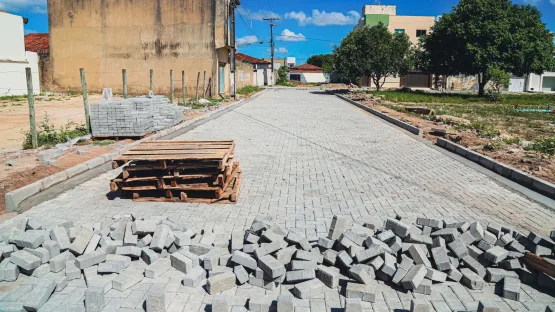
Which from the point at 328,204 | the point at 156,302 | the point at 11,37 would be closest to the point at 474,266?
the point at 328,204

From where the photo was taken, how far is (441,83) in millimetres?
55562

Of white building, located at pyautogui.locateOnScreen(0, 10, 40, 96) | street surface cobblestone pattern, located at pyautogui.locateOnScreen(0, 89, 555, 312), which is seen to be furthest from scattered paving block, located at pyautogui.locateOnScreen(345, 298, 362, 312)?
white building, located at pyautogui.locateOnScreen(0, 10, 40, 96)

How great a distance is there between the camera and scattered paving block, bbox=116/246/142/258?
4.31 metres

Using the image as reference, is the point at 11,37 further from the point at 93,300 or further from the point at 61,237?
the point at 93,300

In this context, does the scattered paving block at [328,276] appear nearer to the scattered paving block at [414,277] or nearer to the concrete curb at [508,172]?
the scattered paving block at [414,277]

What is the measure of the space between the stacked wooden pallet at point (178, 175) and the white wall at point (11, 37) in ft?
85.1

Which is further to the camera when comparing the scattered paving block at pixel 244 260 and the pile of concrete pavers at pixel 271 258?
the scattered paving block at pixel 244 260

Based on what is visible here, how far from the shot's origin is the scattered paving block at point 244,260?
13.2 feet

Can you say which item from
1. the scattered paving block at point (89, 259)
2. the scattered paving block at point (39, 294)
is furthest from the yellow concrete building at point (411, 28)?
the scattered paving block at point (39, 294)

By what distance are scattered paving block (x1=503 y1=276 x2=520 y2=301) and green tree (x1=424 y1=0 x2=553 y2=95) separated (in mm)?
30999

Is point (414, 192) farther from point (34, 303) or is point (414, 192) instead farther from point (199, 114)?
point (199, 114)

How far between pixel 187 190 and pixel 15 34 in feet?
92.0

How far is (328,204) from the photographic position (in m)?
6.31

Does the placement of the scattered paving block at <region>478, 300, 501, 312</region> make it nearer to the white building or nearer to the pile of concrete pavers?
the pile of concrete pavers
